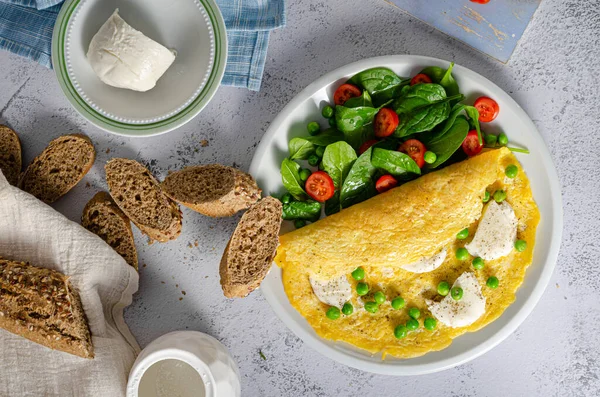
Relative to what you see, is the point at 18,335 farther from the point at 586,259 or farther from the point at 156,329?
the point at 586,259

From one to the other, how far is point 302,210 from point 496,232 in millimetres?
1233

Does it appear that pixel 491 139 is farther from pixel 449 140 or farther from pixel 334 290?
pixel 334 290

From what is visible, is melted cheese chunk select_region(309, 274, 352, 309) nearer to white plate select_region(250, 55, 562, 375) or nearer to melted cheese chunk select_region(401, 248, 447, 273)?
white plate select_region(250, 55, 562, 375)

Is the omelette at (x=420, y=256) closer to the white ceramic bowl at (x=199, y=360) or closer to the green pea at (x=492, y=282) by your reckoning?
the green pea at (x=492, y=282)

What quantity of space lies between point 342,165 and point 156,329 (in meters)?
1.72

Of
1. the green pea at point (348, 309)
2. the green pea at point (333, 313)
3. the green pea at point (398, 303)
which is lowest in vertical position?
the green pea at point (333, 313)

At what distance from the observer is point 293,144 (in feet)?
11.2

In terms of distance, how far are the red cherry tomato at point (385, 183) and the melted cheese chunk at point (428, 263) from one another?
52 centimetres

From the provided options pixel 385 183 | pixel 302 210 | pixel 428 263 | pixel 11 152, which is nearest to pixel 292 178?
pixel 302 210

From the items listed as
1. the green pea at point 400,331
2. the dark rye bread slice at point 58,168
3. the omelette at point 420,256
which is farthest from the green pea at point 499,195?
the dark rye bread slice at point 58,168

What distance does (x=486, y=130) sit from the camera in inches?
135

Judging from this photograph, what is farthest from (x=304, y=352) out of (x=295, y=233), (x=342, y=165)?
(x=342, y=165)

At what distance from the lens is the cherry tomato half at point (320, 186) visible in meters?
3.38

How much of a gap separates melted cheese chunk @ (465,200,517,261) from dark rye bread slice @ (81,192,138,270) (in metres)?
2.27
